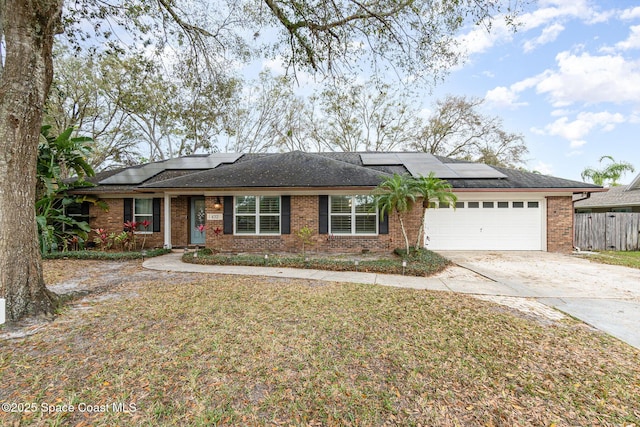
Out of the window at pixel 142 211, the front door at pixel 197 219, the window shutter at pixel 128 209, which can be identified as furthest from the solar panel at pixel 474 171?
the window shutter at pixel 128 209

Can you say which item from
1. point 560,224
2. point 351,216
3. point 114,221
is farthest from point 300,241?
point 560,224

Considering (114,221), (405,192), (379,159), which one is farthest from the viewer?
(379,159)

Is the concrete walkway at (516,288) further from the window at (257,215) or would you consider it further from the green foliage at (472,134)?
the green foliage at (472,134)

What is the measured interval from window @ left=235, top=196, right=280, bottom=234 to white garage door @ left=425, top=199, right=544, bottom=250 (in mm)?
6200

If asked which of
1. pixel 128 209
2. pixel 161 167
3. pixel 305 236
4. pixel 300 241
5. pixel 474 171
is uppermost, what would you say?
pixel 161 167

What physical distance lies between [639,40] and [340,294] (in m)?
13.0

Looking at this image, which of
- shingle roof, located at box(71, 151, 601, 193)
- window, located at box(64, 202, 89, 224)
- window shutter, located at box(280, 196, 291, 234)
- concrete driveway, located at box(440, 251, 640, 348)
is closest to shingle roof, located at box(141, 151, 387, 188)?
shingle roof, located at box(71, 151, 601, 193)

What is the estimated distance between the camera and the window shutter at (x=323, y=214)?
10242 mm

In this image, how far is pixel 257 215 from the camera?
10453mm

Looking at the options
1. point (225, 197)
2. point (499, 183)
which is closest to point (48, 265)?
point (225, 197)

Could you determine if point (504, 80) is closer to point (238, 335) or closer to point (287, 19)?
point (287, 19)

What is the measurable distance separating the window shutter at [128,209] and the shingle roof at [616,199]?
24.4 m

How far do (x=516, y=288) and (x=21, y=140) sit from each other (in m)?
9.06

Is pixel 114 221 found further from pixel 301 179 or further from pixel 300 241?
pixel 301 179
